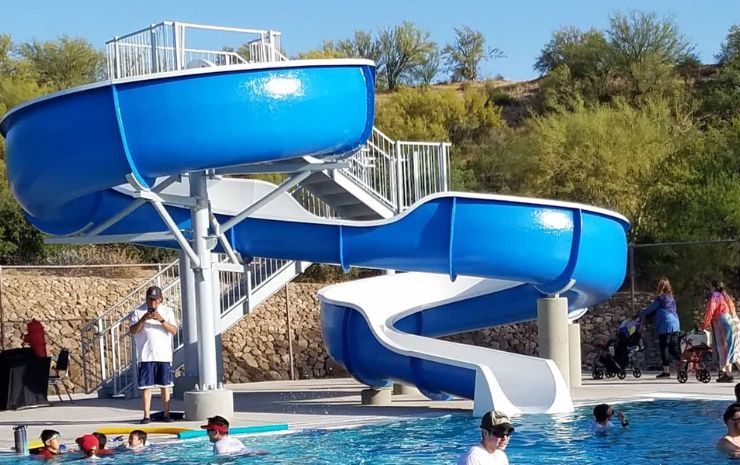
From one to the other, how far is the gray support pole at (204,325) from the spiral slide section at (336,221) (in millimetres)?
516

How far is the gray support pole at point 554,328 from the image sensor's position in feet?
55.3

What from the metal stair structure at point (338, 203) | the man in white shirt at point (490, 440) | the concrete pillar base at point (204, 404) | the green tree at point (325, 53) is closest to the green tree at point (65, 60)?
the green tree at point (325, 53)

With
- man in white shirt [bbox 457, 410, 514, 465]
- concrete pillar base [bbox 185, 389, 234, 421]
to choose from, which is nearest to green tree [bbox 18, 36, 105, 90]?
concrete pillar base [bbox 185, 389, 234, 421]

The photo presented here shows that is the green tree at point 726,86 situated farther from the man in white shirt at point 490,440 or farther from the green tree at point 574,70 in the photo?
the man in white shirt at point 490,440

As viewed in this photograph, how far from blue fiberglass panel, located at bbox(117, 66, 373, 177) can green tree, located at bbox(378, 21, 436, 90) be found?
55587 mm

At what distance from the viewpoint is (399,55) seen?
69812 mm

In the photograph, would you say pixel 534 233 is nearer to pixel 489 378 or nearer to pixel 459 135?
pixel 489 378

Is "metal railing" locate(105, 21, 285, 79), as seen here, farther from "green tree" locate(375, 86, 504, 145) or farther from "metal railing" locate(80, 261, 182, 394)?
"green tree" locate(375, 86, 504, 145)

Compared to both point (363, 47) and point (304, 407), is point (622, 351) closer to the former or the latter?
point (304, 407)

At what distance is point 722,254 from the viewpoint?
2569 cm

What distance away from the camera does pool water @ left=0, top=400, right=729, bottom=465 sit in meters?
11.2

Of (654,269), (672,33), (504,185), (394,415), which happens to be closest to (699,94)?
(672,33)

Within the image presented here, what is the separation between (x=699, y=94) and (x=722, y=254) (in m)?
29.2

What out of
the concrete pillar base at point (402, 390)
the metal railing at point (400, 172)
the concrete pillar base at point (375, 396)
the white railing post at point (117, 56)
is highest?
the white railing post at point (117, 56)
